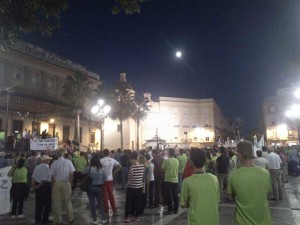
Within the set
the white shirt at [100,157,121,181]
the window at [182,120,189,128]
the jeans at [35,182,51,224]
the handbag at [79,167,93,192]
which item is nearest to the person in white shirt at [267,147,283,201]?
the white shirt at [100,157,121,181]

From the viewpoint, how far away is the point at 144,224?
28.4 feet

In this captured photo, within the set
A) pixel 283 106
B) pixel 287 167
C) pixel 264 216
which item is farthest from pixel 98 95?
pixel 283 106

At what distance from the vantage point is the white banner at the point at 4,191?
33.2 ft

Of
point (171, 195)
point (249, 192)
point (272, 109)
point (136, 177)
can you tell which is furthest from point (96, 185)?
point (272, 109)

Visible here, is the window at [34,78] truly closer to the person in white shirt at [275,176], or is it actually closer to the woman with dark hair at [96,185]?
the person in white shirt at [275,176]

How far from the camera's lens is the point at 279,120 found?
7900cm

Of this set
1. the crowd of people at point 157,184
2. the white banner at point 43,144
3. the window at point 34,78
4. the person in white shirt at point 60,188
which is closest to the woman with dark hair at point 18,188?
the crowd of people at point 157,184

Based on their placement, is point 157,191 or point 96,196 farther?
point 157,191

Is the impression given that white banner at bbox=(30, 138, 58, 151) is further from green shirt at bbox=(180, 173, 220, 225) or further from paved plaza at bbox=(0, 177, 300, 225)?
green shirt at bbox=(180, 173, 220, 225)

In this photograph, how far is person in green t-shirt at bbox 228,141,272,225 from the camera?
395 cm

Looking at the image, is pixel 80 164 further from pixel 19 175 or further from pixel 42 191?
pixel 42 191

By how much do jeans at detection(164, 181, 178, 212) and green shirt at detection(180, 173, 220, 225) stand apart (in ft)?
19.7

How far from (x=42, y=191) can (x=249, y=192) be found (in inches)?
262

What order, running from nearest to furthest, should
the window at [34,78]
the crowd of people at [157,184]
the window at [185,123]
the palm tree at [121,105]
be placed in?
Answer: the crowd of people at [157,184]
the window at [34,78]
the palm tree at [121,105]
the window at [185,123]
